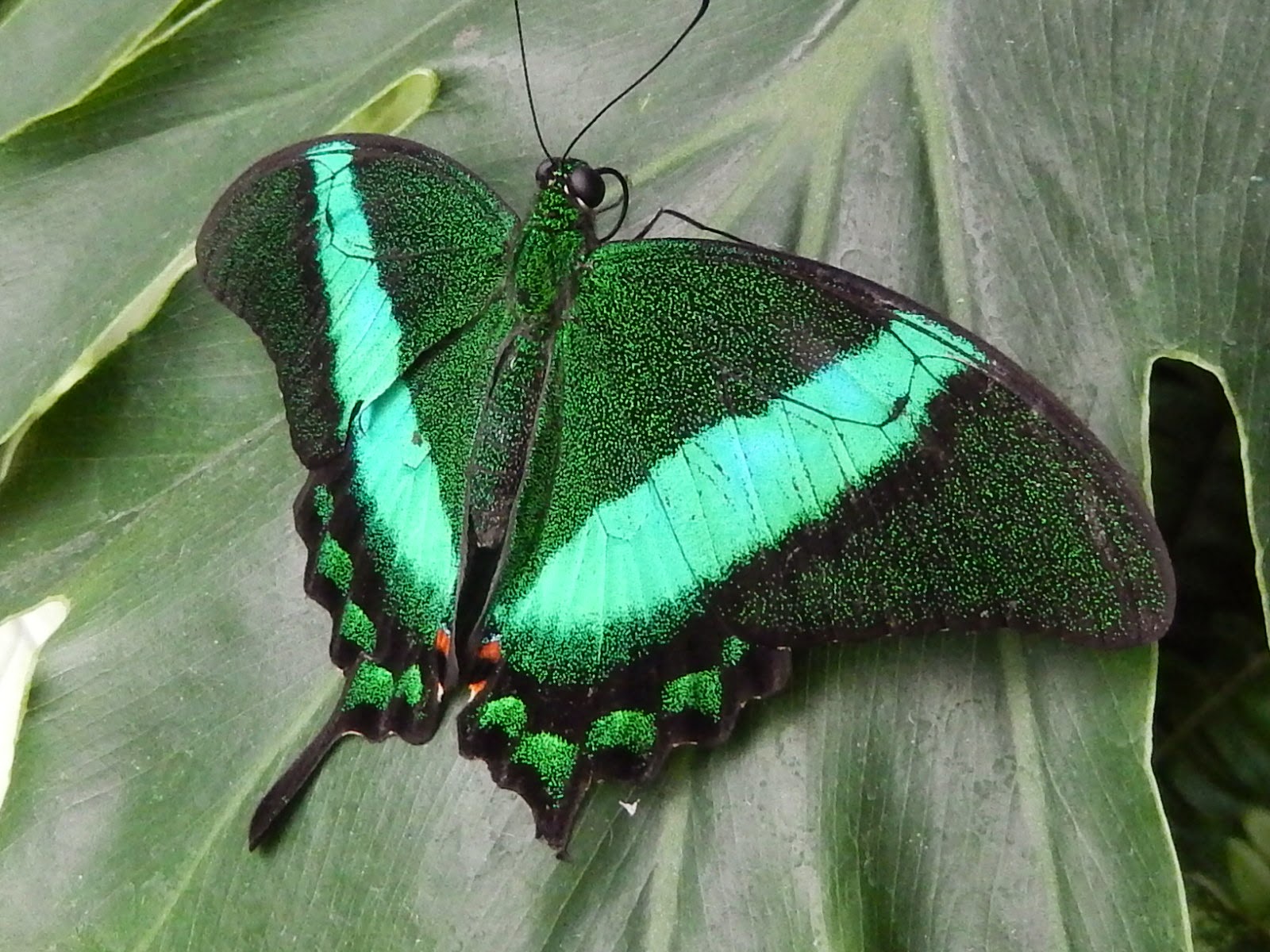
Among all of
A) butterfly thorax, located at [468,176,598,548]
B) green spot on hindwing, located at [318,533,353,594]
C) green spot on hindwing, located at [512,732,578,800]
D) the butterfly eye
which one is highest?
the butterfly eye

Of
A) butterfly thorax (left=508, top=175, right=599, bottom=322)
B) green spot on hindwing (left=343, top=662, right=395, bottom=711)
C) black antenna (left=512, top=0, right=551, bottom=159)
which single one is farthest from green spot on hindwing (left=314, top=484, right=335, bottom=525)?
black antenna (left=512, top=0, right=551, bottom=159)

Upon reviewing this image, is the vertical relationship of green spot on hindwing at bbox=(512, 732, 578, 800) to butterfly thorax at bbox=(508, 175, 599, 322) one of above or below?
below

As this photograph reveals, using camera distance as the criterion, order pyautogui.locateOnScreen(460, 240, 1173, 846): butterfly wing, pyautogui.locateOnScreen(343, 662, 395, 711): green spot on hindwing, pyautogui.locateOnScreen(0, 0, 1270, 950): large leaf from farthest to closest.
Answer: pyautogui.locateOnScreen(343, 662, 395, 711): green spot on hindwing → pyautogui.locateOnScreen(0, 0, 1270, 950): large leaf → pyautogui.locateOnScreen(460, 240, 1173, 846): butterfly wing

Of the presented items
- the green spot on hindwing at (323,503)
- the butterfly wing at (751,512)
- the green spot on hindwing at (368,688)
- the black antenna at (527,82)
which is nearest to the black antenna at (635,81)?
the black antenna at (527,82)

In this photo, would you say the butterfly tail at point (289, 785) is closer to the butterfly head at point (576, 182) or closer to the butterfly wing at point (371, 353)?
the butterfly wing at point (371, 353)

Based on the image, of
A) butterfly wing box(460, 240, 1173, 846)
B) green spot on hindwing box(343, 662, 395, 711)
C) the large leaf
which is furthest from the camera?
green spot on hindwing box(343, 662, 395, 711)

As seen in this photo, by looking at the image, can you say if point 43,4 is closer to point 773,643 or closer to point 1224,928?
point 773,643

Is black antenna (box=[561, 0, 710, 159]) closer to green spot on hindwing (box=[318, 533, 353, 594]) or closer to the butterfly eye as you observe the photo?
the butterfly eye

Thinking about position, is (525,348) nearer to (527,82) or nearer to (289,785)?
(527,82)
